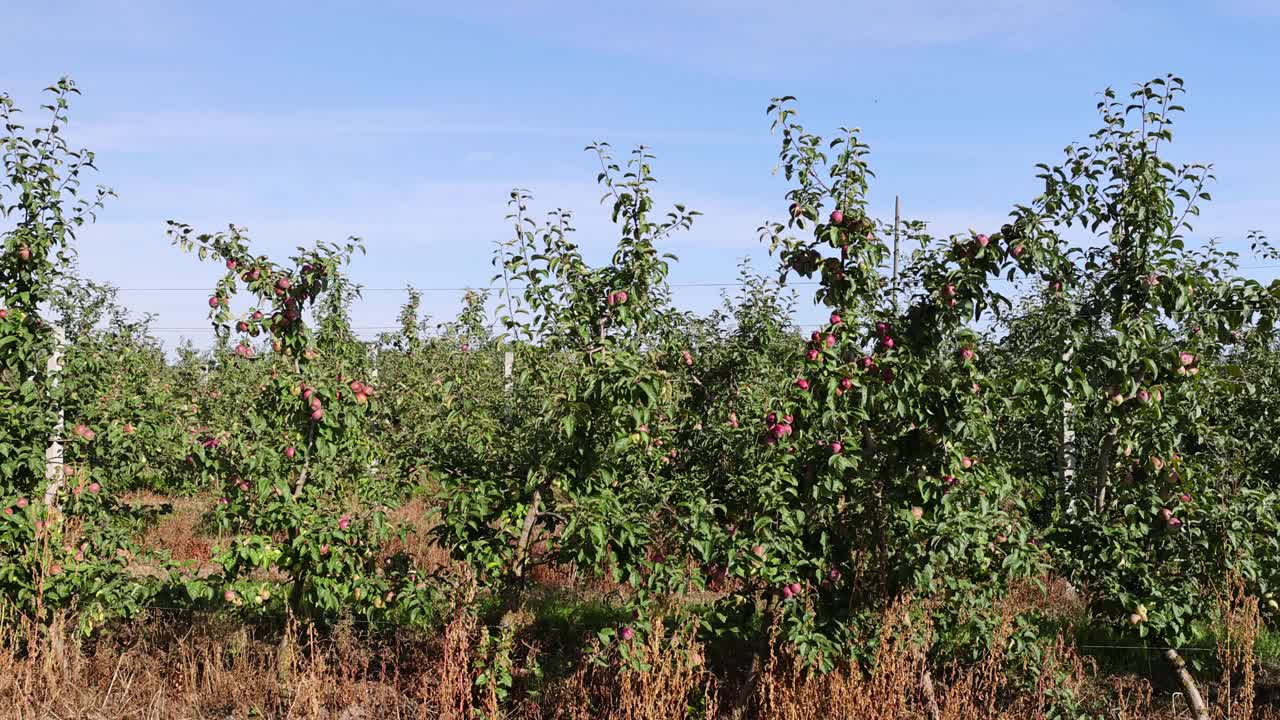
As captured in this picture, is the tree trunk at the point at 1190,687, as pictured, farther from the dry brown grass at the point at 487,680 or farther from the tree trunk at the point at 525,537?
the tree trunk at the point at 525,537

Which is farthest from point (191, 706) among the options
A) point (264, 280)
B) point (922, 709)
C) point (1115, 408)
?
point (1115, 408)

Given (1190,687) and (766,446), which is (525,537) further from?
(1190,687)

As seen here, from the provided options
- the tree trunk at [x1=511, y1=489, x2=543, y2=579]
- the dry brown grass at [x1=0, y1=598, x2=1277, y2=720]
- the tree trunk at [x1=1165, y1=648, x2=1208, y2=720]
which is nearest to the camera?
the dry brown grass at [x1=0, y1=598, x2=1277, y2=720]

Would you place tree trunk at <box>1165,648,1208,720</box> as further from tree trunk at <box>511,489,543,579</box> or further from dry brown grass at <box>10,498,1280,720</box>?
tree trunk at <box>511,489,543,579</box>

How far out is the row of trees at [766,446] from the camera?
432 centimetres

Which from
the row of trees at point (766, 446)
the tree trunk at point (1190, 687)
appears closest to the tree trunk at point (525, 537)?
the row of trees at point (766, 446)

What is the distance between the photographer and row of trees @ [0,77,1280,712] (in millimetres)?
4316

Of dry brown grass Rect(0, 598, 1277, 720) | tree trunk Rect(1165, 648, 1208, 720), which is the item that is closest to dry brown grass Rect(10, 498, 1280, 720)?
dry brown grass Rect(0, 598, 1277, 720)

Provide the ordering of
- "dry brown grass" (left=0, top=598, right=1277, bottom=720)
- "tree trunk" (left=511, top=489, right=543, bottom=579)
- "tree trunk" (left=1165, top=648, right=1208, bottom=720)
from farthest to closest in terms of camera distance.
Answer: "tree trunk" (left=511, top=489, right=543, bottom=579), "tree trunk" (left=1165, top=648, right=1208, bottom=720), "dry brown grass" (left=0, top=598, right=1277, bottom=720)

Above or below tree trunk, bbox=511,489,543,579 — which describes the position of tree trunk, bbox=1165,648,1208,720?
below

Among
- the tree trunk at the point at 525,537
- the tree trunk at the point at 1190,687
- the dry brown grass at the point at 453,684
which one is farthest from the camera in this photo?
the tree trunk at the point at 525,537

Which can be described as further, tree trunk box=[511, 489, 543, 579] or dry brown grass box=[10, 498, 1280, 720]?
tree trunk box=[511, 489, 543, 579]

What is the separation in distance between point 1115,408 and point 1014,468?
513 mm

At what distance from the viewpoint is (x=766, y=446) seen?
178 inches
